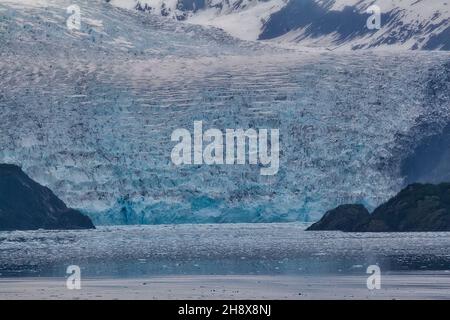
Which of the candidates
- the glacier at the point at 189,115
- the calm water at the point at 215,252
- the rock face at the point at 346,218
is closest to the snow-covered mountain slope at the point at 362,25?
the glacier at the point at 189,115

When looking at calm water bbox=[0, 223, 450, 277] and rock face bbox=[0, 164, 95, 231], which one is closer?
calm water bbox=[0, 223, 450, 277]

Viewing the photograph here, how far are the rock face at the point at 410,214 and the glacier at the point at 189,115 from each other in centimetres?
497

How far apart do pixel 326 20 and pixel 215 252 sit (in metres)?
142

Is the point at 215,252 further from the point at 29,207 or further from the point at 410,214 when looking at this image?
the point at 29,207

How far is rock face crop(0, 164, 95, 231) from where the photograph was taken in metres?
67.9

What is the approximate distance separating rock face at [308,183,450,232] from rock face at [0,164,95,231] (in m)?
14.4

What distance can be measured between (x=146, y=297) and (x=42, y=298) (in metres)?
2.24

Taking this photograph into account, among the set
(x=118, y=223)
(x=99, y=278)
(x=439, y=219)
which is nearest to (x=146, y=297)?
(x=99, y=278)

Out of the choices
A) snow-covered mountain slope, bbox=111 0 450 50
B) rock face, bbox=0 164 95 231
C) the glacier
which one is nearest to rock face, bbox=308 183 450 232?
the glacier

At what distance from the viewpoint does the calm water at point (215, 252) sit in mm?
39281

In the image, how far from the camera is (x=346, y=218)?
67.4 metres

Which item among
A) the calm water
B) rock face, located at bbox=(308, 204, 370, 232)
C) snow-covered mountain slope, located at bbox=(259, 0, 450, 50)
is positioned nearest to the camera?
the calm water

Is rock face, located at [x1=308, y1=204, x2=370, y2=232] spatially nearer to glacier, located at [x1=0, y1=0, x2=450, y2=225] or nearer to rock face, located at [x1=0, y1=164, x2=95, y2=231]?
glacier, located at [x1=0, y1=0, x2=450, y2=225]
